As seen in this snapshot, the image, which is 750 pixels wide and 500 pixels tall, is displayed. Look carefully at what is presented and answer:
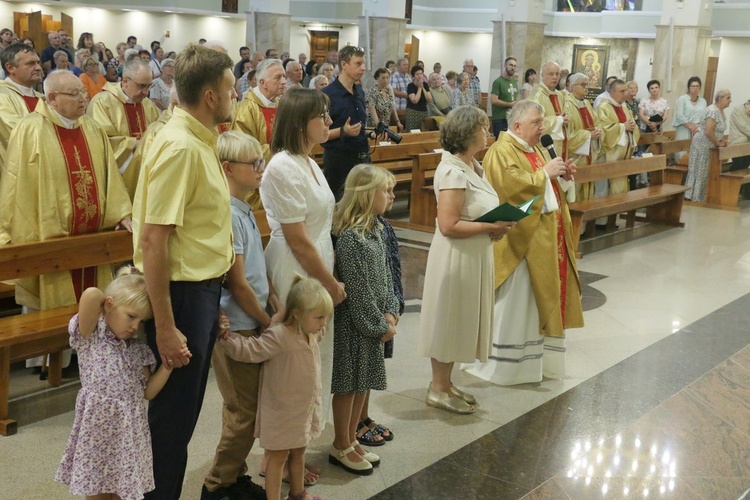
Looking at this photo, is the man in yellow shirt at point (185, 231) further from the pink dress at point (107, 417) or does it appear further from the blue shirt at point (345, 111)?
the blue shirt at point (345, 111)

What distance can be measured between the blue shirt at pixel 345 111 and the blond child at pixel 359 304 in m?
2.77

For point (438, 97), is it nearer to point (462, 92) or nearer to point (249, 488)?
point (462, 92)

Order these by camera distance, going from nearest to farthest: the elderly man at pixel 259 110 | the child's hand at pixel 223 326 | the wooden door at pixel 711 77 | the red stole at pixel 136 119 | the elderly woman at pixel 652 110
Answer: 1. the child's hand at pixel 223 326
2. the red stole at pixel 136 119
3. the elderly man at pixel 259 110
4. the elderly woman at pixel 652 110
5. the wooden door at pixel 711 77

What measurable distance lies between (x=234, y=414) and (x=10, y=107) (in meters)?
3.02

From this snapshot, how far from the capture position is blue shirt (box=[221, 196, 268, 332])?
319 centimetres

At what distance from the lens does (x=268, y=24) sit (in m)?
19.8

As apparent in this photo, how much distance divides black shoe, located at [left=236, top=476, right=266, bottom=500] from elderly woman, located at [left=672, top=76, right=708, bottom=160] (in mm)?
11381

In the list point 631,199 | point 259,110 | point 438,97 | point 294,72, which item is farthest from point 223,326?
point 438,97

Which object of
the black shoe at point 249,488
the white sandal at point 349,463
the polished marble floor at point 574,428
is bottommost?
the polished marble floor at point 574,428

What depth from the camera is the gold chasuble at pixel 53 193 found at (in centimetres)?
468

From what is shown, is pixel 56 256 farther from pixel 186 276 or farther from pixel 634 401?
pixel 634 401

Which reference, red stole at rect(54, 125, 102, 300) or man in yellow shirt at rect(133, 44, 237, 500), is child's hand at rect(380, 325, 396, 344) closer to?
man in yellow shirt at rect(133, 44, 237, 500)

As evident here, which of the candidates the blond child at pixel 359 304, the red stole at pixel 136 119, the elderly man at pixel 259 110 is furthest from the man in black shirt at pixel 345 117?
the blond child at pixel 359 304

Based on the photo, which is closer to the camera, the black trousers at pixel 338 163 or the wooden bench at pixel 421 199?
the black trousers at pixel 338 163
